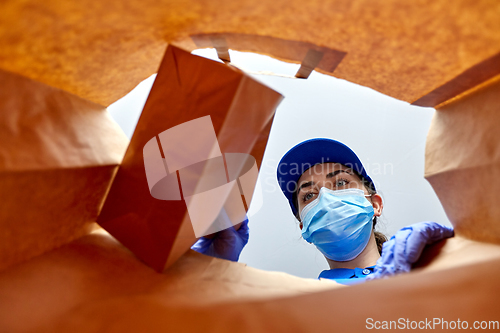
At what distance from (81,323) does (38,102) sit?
29 centimetres

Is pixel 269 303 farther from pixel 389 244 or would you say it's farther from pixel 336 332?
pixel 389 244

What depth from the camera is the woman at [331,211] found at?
823mm

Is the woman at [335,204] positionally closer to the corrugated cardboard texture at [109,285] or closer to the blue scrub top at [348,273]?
the blue scrub top at [348,273]

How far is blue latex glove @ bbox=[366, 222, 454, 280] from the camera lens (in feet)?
1.52

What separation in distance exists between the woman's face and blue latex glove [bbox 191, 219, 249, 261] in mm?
272

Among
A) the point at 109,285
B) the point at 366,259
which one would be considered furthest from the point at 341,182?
the point at 109,285

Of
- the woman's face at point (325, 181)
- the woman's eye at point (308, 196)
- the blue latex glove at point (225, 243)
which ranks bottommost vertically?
the blue latex glove at point (225, 243)

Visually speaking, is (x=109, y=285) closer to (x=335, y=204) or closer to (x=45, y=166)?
(x=45, y=166)

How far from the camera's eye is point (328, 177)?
3.20 feet

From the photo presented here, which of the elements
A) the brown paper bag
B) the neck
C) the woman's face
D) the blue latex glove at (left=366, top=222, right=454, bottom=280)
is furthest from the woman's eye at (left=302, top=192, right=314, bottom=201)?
the brown paper bag

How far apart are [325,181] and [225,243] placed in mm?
399

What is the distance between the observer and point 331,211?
0.84 m

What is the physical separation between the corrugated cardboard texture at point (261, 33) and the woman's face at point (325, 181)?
1.66 feet

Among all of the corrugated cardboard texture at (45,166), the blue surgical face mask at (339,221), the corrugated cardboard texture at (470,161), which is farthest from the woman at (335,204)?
the corrugated cardboard texture at (45,166)
